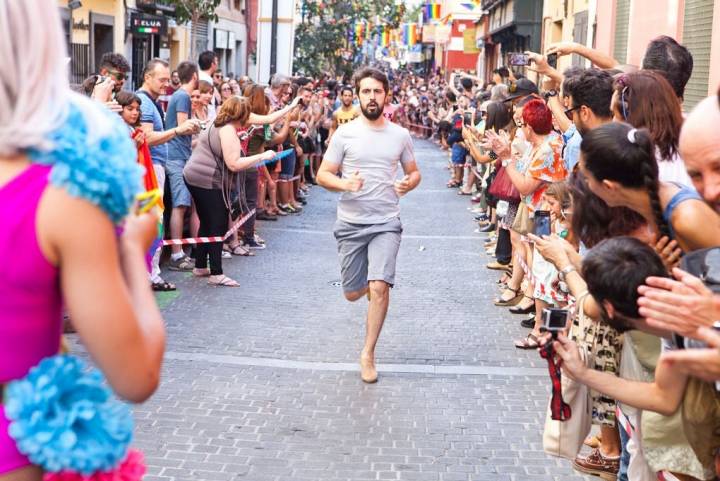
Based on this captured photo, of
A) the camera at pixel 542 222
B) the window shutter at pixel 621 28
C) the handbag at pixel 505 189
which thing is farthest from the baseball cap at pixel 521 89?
the window shutter at pixel 621 28

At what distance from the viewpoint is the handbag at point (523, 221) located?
29.6 ft

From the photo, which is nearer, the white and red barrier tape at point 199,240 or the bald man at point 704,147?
the bald man at point 704,147

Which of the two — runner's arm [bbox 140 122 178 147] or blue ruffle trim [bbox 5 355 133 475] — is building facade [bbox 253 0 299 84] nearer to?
runner's arm [bbox 140 122 178 147]

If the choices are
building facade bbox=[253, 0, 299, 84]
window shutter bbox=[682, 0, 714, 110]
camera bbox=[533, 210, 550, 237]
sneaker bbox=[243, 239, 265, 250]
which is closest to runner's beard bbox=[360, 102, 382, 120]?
camera bbox=[533, 210, 550, 237]

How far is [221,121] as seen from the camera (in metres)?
10.2

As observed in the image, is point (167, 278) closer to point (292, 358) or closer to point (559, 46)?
point (292, 358)

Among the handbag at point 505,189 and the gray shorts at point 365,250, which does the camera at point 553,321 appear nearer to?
the gray shorts at point 365,250

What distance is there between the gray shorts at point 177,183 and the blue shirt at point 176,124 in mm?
72

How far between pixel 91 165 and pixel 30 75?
0.65ft

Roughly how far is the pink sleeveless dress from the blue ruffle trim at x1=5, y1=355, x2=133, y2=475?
0.09 feet

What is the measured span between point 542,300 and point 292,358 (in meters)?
1.86

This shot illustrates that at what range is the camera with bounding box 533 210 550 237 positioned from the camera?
791 cm

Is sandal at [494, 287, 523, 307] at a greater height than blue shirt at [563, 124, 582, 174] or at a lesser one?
lesser

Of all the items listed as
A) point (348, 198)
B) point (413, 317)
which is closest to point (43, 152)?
point (348, 198)
